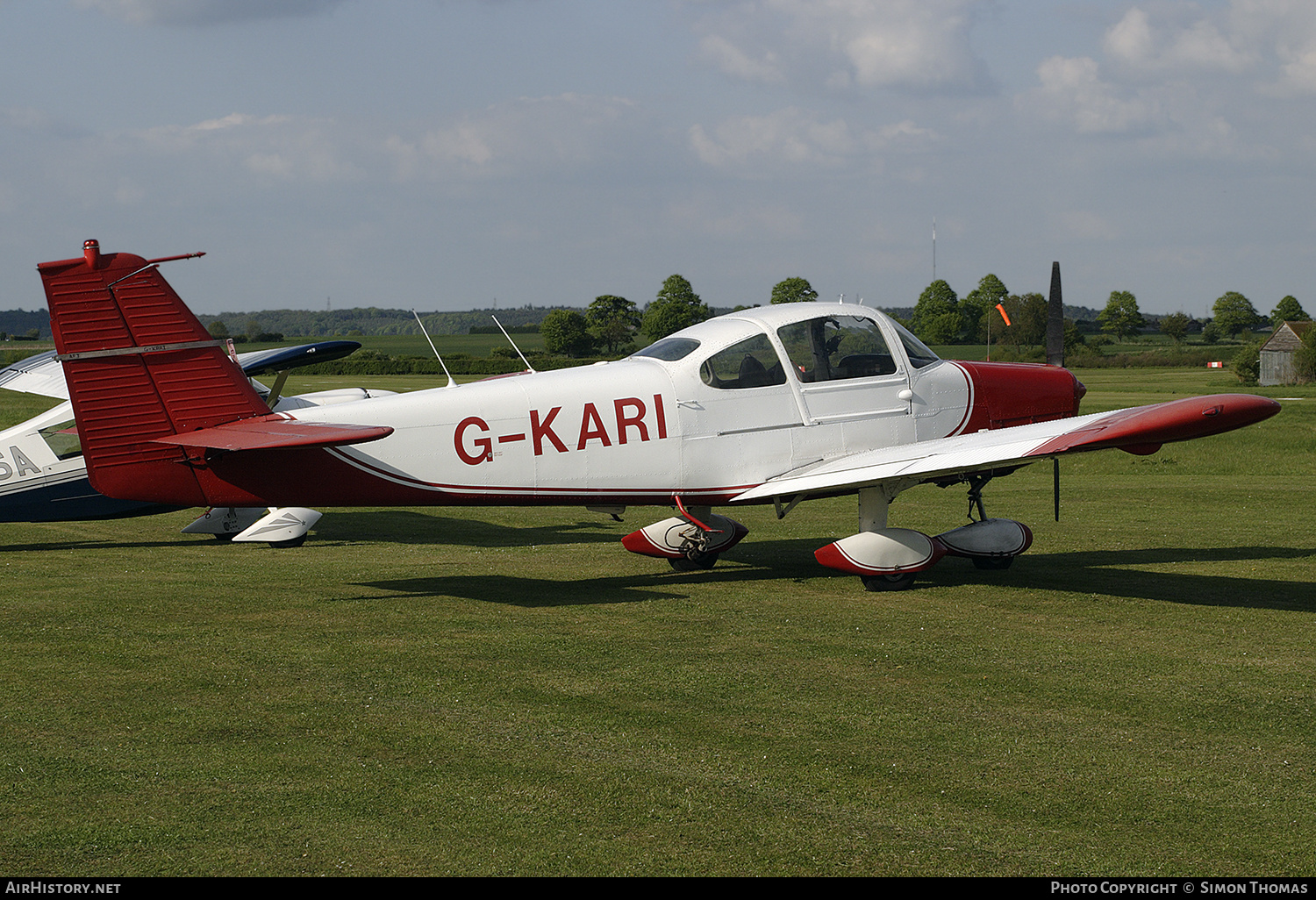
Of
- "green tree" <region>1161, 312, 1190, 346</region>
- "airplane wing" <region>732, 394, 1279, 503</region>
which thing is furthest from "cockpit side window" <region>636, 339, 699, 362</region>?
"green tree" <region>1161, 312, 1190, 346</region>

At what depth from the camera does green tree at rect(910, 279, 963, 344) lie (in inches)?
5773

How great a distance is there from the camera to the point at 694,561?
12086 mm

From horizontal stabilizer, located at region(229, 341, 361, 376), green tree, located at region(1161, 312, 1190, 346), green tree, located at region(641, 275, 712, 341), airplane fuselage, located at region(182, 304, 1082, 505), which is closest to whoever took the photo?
airplane fuselage, located at region(182, 304, 1082, 505)

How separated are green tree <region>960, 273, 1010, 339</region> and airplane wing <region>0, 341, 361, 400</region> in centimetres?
14970

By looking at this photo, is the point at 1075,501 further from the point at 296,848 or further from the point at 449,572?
the point at 296,848

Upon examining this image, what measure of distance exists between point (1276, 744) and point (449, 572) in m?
7.73

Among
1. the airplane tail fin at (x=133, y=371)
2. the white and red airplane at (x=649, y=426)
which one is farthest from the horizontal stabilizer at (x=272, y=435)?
the airplane tail fin at (x=133, y=371)

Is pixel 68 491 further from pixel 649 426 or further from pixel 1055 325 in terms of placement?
pixel 1055 325

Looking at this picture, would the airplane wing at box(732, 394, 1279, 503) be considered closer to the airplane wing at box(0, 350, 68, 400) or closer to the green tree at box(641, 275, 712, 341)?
the airplane wing at box(0, 350, 68, 400)

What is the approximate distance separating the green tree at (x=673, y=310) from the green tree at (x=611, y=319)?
1657 millimetres

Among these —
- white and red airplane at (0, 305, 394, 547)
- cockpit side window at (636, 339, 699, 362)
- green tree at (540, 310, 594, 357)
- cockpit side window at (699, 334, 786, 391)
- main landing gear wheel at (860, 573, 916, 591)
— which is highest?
green tree at (540, 310, 594, 357)

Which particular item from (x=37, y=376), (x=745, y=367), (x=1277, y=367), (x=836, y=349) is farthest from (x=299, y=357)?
(x=1277, y=367)

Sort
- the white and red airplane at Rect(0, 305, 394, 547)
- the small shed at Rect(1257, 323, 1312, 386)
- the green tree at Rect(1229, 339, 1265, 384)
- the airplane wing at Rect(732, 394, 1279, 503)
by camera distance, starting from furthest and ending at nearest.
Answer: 1. the small shed at Rect(1257, 323, 1312, 386)
2. the green tree at Rect(1229, 339, 1265, 384)
3. the white and red airplane at Rect(0, 305, 394, 547)
4. the airplane wing at Rect(732, 394, 1279, 503)

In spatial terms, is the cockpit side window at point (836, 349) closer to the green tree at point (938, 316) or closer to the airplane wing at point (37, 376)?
the airplane wing at point (37, 376)
